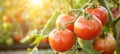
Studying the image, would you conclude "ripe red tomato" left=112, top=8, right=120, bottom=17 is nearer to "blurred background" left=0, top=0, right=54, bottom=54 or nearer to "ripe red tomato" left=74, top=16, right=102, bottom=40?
"ripe red tomato" left=74, top=16, right=102, bottom=40

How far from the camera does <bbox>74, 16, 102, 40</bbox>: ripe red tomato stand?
118 centimetres

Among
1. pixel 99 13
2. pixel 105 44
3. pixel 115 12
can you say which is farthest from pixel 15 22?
pixel 99 13

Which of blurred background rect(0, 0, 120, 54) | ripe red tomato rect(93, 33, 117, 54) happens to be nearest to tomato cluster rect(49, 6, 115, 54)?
ripe red tomato rect(93, 33, 117, 54)

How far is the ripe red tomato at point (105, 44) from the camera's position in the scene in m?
1.36

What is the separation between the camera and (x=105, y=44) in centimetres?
138

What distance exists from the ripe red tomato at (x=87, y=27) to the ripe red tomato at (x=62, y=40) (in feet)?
0.09

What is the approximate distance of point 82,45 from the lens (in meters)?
1.29

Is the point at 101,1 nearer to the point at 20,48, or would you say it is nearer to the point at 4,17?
the point at 4,17

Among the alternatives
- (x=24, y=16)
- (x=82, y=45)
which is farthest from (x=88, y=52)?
(x=24, y=16)

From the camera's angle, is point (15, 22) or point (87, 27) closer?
point (87, 27)

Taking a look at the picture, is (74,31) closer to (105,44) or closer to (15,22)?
(105,44)

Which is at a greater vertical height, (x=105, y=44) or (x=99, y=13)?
(x=99, y=13)

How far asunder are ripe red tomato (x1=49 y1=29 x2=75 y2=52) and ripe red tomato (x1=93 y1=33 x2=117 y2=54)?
171 mm

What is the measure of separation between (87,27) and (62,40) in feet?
0.29
